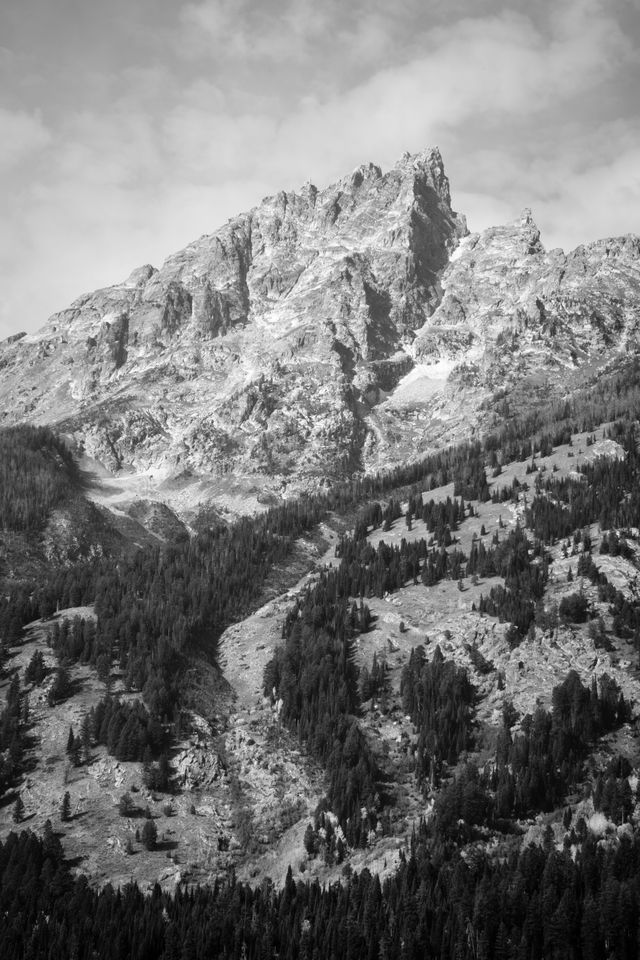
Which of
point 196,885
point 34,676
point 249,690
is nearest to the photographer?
point 196,885

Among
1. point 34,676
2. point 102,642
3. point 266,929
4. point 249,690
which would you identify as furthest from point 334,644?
point 266,929

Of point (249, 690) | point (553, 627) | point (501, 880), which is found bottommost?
point (501, 880)

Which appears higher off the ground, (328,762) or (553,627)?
(553,627)

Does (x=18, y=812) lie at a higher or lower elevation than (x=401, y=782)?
lower

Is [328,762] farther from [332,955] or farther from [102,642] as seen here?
[102,642]

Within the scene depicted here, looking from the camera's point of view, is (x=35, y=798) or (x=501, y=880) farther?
(x=35, y=798)

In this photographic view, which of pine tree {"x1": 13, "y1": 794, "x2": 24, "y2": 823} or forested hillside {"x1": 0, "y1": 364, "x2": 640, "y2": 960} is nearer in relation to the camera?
forested hillside {"x1": 0, "y1": 364, "x2": 640, "y2": 960}

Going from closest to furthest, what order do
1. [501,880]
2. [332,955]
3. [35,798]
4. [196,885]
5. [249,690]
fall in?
[332,955] < [501,880] < [196,885] < [35,798] < [249,690]

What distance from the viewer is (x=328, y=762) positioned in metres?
161

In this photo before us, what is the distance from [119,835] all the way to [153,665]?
4473 centimetres

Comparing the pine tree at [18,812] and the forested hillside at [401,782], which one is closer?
the forested hillside at [401,782]

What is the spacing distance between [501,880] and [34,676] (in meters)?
95.2

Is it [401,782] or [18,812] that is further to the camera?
[401,782]

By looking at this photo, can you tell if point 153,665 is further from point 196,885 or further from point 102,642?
point 196,885
